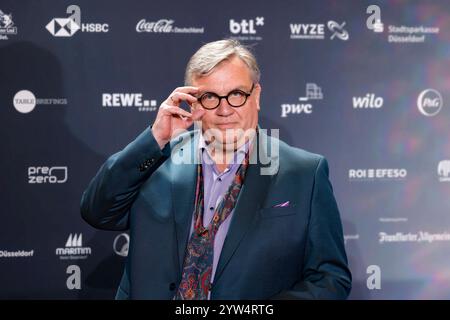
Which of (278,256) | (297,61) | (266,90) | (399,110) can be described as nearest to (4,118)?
(266,90)

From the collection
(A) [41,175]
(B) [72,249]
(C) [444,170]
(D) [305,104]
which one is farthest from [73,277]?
(C) [444,170]

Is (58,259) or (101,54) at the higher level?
(101,54)

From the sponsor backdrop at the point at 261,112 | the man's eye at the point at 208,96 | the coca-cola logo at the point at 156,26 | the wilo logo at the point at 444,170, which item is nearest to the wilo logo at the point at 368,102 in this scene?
the sponsor backdrop at the point at 261,112

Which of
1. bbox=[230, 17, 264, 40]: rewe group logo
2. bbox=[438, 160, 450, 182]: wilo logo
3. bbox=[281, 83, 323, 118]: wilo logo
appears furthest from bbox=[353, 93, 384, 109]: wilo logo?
bbox=[230, 17, 264, 40]: rewe group logo

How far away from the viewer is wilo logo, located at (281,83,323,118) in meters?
4.17

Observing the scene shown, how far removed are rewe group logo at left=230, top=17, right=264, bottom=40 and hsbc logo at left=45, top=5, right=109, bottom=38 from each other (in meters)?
0.99

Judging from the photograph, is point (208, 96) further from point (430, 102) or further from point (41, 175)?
point (430, 102)

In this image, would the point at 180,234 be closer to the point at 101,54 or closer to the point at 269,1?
the point at 101,54

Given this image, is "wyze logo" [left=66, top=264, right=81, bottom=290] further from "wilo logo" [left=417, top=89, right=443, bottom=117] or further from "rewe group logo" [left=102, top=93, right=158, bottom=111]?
"wilo logo" [left=417, top=89, right=443, bottom=117]

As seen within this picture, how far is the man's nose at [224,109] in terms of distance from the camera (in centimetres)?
228

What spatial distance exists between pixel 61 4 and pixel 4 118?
889 mm

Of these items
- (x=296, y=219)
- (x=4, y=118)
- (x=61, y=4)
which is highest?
(x=61, y=4)

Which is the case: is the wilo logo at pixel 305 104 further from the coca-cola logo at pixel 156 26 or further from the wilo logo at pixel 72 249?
the wilo logo at pixel 72 249

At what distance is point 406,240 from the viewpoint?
169 inches
